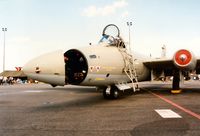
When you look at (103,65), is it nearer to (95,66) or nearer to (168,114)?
(95,66)

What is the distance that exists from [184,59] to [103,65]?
5533 millimetres

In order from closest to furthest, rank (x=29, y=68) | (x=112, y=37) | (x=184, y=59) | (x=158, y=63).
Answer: (x=29, y=68) → (x=112, y=37) → (x=184, y=59) → (x=158, y=63)

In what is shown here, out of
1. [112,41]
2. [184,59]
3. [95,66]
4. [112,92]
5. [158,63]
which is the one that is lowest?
[112,92]

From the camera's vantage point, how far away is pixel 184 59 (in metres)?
15.1

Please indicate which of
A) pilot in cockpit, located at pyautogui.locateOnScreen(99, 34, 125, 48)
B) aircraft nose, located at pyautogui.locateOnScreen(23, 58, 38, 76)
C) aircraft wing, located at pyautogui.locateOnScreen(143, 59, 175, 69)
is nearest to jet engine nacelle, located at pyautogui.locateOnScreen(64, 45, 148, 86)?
pilot in cockpit, located at pyautogui.locateOnScreen(99, 34, 125, 48)

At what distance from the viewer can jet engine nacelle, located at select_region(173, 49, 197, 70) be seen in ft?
49.3

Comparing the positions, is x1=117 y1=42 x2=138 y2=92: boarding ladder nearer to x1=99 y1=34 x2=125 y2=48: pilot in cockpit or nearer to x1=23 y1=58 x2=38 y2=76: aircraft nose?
x1=99 y1=34 x2=125 y2=48: pilot in cockpit

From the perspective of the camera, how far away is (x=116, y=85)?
43.2ft

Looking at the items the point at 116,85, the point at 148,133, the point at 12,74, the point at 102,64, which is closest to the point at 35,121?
the point at 148,133

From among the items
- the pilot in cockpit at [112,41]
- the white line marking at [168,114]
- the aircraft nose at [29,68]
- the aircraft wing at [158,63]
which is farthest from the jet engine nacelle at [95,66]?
the white line marking at [168,114]

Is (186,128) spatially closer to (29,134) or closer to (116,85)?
(29,134)

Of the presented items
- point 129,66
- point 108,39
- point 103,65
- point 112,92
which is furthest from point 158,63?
point 103,65

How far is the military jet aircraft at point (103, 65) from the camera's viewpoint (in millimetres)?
9820

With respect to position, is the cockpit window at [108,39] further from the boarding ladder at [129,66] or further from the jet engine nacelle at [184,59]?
the jet engine nacelle at [184,59]
